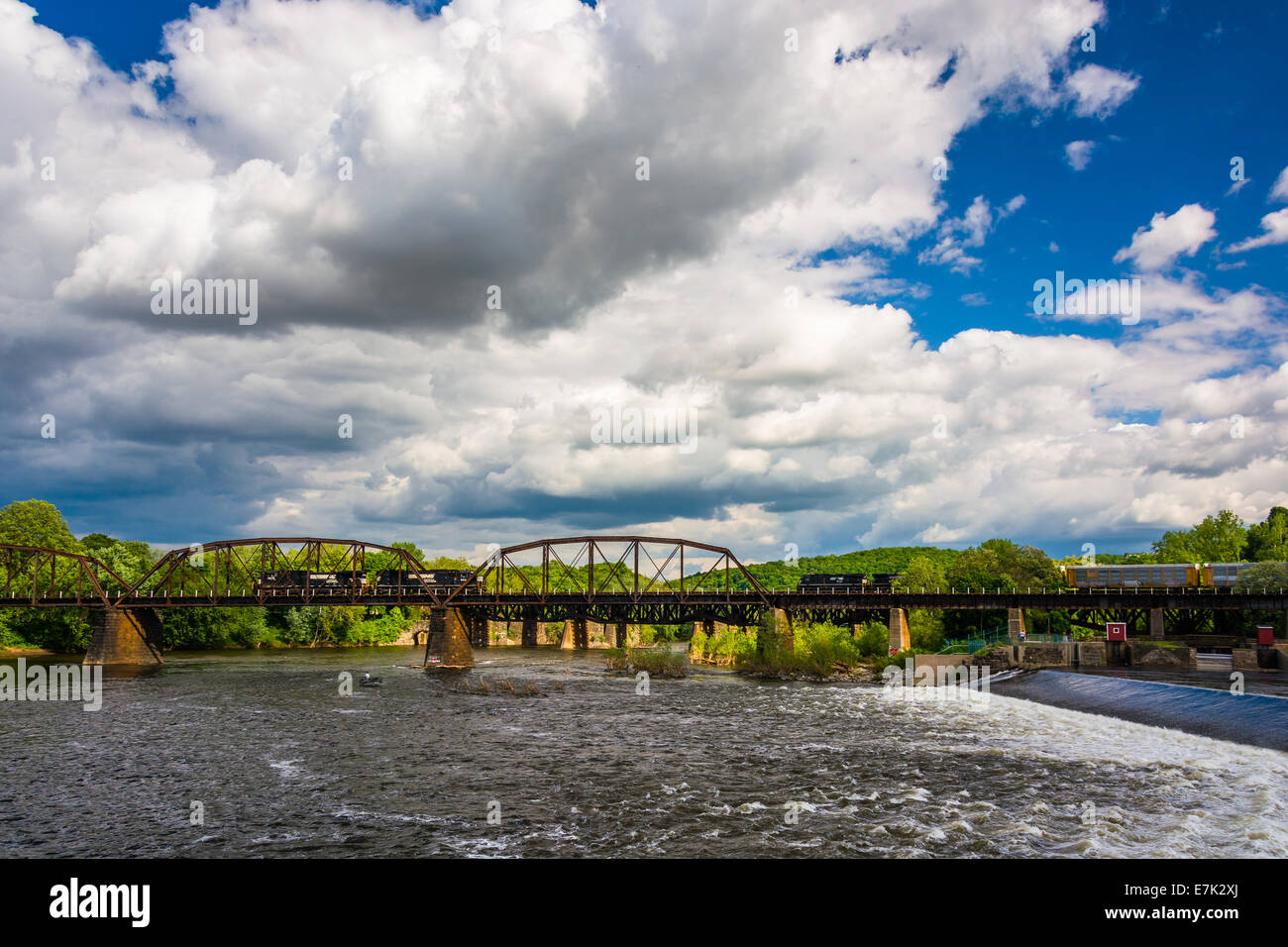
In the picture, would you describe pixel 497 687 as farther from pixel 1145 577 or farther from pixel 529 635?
pixel 529 635

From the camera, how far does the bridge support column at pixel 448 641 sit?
10656 cm

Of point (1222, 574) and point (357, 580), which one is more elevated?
point (357, 580)

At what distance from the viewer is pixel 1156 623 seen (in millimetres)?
87688

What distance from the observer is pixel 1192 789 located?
97.3 feet

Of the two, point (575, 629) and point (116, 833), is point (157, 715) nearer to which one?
point (116, 833)

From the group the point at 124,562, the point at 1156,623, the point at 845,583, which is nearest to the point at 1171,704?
the point at 1156,623

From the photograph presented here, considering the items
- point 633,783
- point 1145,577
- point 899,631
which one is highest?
point 1145,577

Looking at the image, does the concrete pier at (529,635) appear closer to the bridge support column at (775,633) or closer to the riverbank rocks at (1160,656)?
the bridge support column at (775,633)

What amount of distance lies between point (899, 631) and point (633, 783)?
7211cm

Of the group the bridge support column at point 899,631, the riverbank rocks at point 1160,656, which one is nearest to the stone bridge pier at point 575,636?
the bridge support column at point 899,631

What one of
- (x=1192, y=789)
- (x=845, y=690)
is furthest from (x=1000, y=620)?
(x=1192, y=789)

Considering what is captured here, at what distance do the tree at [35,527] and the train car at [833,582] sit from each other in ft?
418

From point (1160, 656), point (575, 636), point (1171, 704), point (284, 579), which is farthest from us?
point (575, 636)
